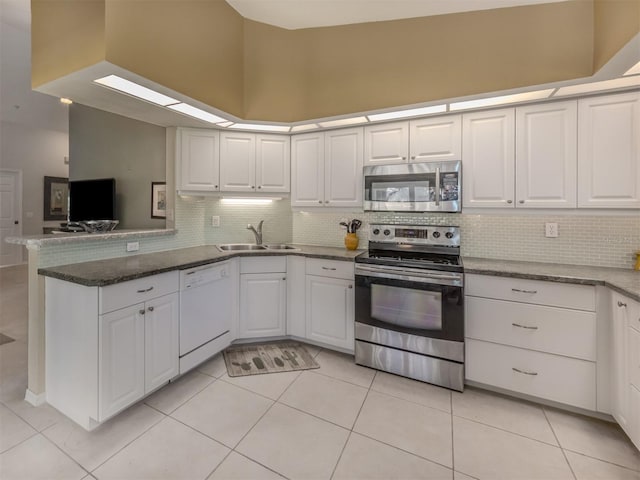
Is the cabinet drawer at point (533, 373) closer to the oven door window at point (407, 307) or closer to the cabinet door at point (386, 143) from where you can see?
the oven door window at point (407, 307)

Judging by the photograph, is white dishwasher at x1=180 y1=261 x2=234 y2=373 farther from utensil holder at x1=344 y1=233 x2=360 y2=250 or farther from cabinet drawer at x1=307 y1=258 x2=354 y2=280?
utensil holder at x1=344 y1=233 x2=360 y2=250

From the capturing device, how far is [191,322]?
2.36 metres

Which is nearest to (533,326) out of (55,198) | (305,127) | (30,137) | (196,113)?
(305,127)

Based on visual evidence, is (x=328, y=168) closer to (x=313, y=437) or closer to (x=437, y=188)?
(x=437, y=188)

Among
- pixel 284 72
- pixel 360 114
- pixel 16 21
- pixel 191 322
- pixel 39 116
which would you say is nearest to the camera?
pixel 191 322

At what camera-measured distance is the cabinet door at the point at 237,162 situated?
3.05m

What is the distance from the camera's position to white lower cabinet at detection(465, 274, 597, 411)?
1866mm

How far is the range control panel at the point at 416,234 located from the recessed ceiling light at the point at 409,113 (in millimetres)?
978

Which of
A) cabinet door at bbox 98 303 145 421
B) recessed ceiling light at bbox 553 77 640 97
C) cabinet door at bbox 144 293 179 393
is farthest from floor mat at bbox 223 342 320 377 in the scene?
recessed ceiling light at bbox 553 77 640 97

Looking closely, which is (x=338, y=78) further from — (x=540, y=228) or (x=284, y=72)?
(x=540, y=228)

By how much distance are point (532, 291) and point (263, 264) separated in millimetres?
2151

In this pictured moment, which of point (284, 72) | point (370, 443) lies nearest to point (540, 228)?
point (370, 443)

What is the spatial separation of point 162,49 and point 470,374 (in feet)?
10.3

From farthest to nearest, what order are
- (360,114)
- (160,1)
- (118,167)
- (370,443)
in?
(118,167)
(360,114)
(160,1)
(370,443)
